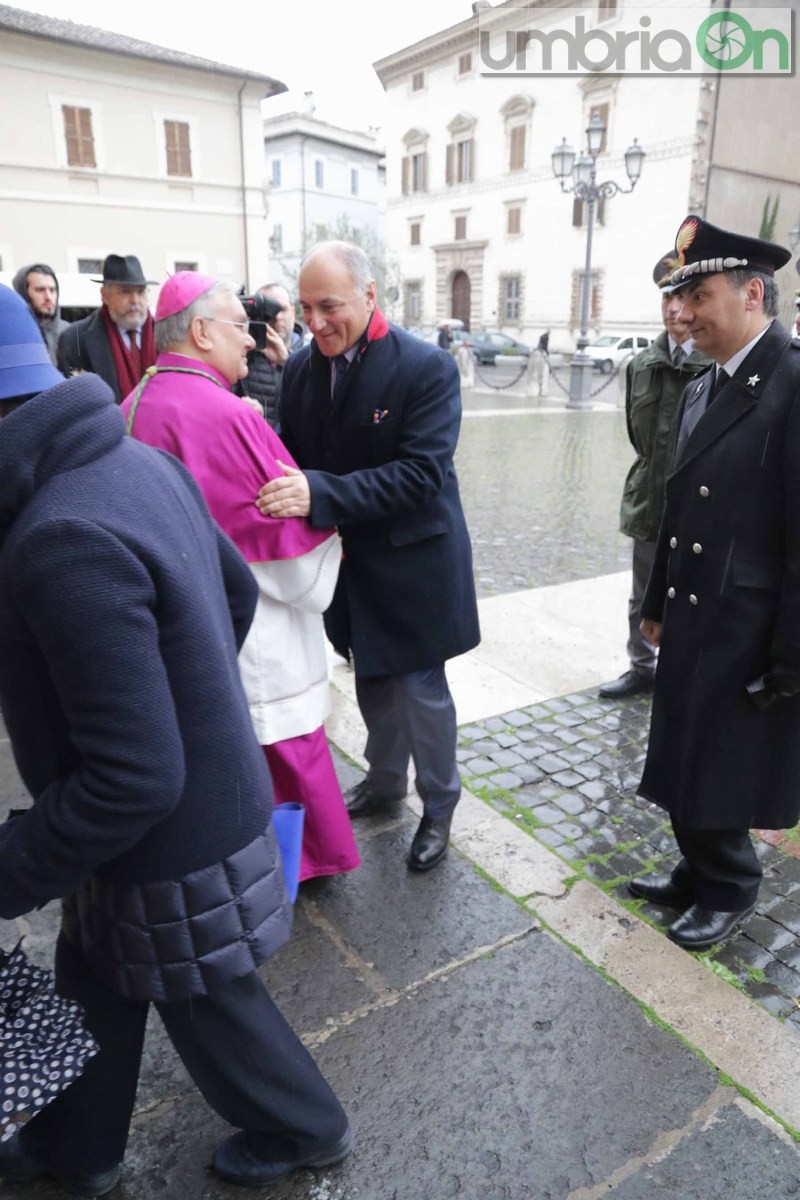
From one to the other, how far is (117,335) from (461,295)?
132 feet

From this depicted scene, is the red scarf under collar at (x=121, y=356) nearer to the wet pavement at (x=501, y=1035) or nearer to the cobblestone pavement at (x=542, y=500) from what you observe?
the wet pavement at (x=501, y=1035)

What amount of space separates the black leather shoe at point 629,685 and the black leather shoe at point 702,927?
1650mm

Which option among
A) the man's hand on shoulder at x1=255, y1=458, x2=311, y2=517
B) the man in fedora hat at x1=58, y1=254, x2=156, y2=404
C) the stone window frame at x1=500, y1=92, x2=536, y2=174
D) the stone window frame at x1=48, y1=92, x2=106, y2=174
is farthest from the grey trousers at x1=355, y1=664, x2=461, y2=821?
the stone window frame at x1=500, y1=92, x2=536, y2=174

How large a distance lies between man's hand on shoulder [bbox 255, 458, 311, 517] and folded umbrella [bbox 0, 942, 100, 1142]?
1201mm

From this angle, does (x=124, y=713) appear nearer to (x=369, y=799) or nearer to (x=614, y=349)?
(x=369, y=799)

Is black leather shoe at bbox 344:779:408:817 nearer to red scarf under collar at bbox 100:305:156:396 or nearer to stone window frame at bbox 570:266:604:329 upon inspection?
red scarf under collar at bbox 100:305:156:396

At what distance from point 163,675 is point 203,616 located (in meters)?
0.13

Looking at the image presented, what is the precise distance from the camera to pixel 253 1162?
1793 mm

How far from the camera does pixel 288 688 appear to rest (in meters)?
2.51

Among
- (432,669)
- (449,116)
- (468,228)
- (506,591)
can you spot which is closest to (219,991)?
(432,669)

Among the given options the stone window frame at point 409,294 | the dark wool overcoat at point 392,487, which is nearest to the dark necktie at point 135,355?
the dark wool overcoat at point 392,487

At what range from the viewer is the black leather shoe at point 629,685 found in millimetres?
4211

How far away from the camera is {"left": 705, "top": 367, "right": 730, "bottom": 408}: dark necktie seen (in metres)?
2.41

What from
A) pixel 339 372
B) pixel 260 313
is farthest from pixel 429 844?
pixel 260 313
